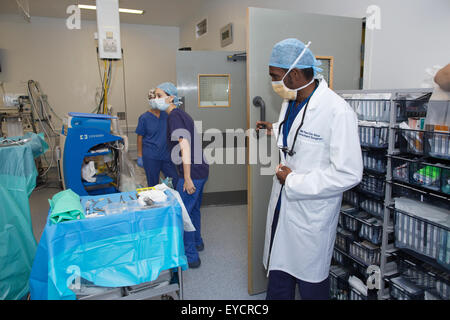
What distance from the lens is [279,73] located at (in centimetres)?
139

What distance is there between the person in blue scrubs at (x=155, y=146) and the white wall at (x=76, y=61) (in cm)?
309

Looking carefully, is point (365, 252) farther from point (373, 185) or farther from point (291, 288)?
point (291, 288)

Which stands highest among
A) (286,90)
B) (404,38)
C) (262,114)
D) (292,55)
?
(404,38)

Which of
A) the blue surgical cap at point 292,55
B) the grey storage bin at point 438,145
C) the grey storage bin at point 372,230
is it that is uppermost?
the blue surgical cap at point 292,55

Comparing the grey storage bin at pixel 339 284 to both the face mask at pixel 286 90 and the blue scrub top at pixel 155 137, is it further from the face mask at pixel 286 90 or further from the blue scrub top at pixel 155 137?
the blue scrub top at pixel 155 137

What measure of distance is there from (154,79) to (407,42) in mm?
4888

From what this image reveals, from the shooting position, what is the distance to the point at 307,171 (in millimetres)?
1361

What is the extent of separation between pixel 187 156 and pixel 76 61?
452 cm

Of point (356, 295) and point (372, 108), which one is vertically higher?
point (372, 108)

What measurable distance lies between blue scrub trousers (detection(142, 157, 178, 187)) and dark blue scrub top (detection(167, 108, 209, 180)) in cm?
47

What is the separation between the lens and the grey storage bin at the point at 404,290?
4.74ft

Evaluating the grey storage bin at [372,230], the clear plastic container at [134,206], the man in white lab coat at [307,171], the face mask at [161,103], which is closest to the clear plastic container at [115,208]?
the clear plastic container at [134,206]

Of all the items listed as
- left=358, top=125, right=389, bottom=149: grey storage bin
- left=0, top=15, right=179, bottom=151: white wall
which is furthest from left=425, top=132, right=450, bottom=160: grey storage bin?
left=0, top=15, right=179, bottom=151: white wall

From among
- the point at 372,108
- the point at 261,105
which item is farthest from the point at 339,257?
the point at 261,105
